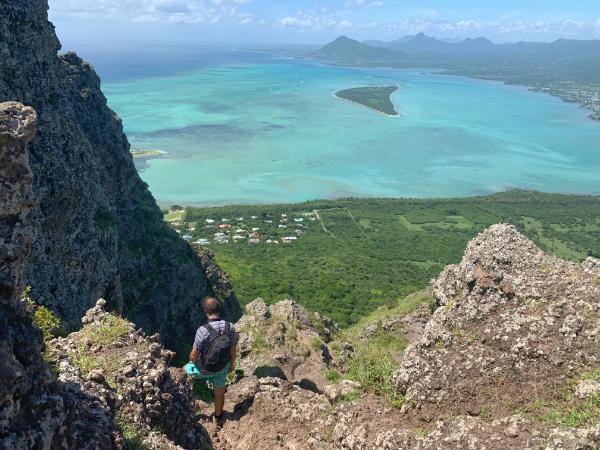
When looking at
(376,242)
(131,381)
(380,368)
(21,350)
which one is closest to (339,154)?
(376,242)

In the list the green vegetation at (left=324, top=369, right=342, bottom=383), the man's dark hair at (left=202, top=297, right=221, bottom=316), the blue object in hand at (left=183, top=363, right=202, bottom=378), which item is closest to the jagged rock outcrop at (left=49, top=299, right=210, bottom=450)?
the blue object in hand at (left=183, top=363, right=202, bottom=378)

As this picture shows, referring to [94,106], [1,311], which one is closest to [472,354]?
[1,311]

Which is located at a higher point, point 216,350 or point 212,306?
point 212,306

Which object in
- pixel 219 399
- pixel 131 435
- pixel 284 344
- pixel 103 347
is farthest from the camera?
pixel 284 344

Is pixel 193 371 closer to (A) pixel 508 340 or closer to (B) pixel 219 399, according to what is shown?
(B) pixel 219 399

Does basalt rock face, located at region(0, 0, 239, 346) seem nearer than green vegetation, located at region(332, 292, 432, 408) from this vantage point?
No

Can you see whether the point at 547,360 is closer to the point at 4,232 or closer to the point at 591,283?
the point at 591,283

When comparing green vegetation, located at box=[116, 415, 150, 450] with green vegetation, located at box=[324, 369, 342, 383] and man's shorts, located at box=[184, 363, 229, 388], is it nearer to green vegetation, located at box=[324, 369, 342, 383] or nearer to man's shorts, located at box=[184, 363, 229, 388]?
man's shorts, located at box=[184, 363, 229, 388]
